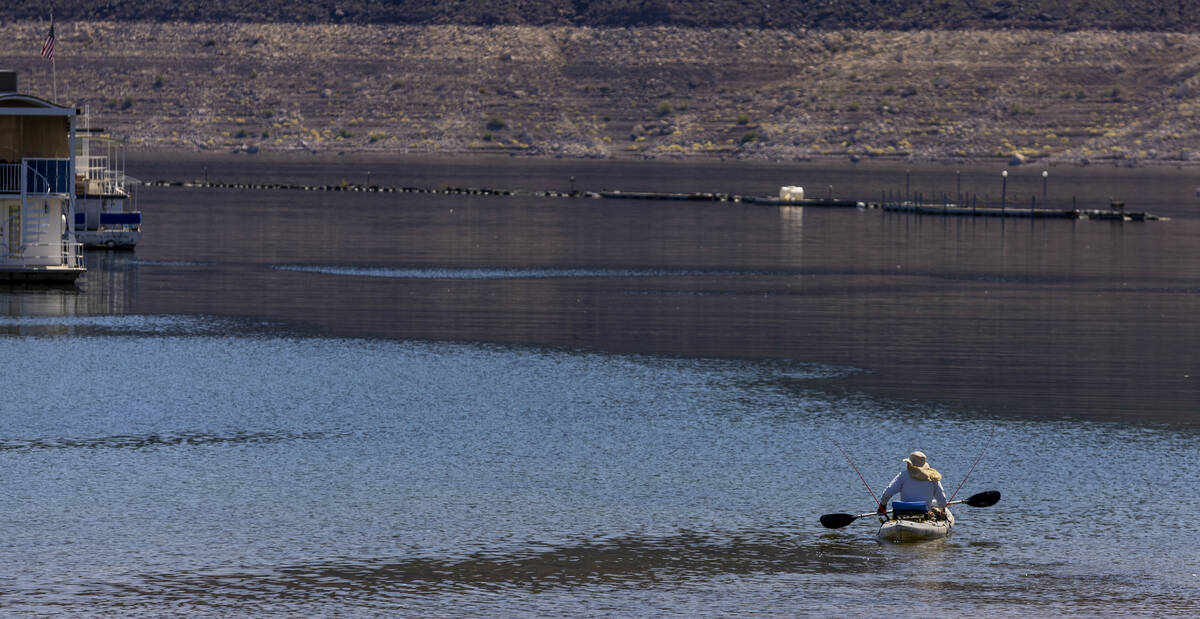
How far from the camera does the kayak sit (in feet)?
102

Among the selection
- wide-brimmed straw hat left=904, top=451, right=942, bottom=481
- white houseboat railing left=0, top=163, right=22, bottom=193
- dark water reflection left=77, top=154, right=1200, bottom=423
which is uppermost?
white houseboat railing left=0, top=163, right=22, bottom=193

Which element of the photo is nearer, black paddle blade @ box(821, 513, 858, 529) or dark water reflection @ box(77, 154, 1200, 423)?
black paddle blade @ box(821, 513, 858, 529)

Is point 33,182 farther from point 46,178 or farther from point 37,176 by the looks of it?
point 46,178

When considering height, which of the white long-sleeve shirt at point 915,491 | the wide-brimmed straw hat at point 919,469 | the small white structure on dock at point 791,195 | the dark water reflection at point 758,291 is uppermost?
the small white structure on dock at point 791,195

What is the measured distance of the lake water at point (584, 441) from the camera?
28266mm

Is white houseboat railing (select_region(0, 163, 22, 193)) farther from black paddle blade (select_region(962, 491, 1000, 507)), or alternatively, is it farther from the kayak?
the kayak

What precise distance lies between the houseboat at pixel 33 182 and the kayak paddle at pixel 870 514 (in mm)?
47832

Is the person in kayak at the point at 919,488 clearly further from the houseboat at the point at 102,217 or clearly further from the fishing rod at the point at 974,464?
the houseboat at the point at 102,217

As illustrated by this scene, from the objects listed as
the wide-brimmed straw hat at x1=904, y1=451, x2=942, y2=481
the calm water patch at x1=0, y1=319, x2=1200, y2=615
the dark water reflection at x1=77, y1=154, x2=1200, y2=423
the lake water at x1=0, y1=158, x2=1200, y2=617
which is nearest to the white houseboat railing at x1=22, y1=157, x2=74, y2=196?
the lake water at x1=0, y1=158, x2=1200, y2=617

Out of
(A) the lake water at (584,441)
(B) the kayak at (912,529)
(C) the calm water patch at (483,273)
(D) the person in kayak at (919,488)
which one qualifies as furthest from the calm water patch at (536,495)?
(C) the calm water patch at (483,273)

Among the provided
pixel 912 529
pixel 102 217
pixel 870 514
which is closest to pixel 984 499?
pixel 912 529

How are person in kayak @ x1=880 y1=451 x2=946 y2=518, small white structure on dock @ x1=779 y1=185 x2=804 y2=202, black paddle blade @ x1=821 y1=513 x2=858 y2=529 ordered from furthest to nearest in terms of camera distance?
small white structure on dock @ x1=779 y1=185 x2=804 y2=202 → person in kayak @ x1=880 y1=451 x2=946 y2=518 → black paddle blade @ x1=821 y1=513 x2=858 y2=529

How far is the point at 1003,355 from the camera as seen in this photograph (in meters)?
54.1

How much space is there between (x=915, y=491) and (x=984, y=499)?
167cm
